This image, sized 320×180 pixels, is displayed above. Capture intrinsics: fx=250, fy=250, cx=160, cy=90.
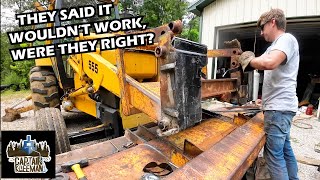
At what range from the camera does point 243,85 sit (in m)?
3.37

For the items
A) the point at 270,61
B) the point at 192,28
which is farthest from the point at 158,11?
the point at 270,61

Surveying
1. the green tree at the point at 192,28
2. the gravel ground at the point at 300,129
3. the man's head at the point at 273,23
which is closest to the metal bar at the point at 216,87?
the man's head at the point at 273,23

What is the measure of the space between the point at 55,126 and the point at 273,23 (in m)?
2.94

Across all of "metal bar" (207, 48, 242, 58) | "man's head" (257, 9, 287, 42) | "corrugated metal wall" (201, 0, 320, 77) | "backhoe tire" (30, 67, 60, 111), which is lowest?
"backhoe tire" (30, 67, 60, 111)

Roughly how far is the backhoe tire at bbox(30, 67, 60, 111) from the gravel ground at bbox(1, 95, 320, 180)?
3.26 feet

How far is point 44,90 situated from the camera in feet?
16.1

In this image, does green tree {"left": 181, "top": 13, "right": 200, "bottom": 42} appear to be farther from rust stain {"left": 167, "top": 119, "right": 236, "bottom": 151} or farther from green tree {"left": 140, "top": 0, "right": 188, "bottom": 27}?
rust stain {"left": 167, "top": 119, "right": 236, "bottom": 151}

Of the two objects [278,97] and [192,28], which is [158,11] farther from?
[278,97]

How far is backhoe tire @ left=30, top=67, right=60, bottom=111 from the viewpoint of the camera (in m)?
4.86

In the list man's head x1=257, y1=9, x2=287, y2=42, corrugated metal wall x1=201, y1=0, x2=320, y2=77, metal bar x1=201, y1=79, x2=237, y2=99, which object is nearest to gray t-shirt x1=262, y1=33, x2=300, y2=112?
man's head x1=257, y1=9, x2=287, y2=42

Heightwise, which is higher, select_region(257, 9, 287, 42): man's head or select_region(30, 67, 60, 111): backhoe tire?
select_region(257, 9, 287, 42): man's head

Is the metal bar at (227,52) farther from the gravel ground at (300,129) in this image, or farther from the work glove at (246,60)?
the gravel ground at (300,129)

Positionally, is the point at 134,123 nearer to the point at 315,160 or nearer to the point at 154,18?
the point at 315,160

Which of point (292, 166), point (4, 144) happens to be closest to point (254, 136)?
point (292, 166)
